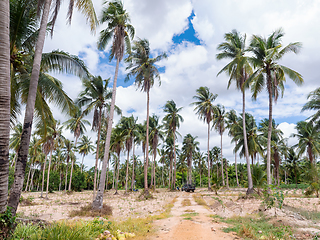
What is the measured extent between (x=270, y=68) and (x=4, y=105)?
17.8m

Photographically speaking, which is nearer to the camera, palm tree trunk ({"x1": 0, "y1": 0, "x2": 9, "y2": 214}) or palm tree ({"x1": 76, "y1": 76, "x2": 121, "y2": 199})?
palm tree trunk ({"x1": 0, "y1": 0, "x2": 9, "y2": 214})

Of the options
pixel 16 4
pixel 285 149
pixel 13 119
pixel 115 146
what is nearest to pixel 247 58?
pixel 16 4

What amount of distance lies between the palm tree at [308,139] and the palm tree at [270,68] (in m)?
18.4

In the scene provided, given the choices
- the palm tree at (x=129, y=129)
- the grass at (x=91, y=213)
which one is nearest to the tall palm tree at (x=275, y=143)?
the palm tree at (x=129, y=129)

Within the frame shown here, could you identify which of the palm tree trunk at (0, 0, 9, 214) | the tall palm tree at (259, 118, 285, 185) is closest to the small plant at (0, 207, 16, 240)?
the palm tree trunk at (0, 0, 9, 214)

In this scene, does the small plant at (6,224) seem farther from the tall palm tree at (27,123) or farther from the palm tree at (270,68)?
the palm tree at (270,68)

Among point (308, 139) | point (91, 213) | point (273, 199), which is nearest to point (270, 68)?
point (273, 199)

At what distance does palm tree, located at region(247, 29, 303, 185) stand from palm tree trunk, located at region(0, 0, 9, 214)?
16250 mm

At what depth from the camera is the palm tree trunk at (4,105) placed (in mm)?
4324

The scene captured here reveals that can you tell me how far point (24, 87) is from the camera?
8305 mm

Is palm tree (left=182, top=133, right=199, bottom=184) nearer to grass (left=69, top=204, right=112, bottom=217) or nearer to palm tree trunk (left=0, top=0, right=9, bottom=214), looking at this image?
grass (left=69, top=204, right=112, bottom=217)

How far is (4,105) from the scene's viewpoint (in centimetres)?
450

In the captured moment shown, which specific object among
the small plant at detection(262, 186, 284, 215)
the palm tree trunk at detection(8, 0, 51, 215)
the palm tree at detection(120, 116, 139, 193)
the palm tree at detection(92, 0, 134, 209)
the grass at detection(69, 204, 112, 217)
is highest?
the palm tree at detection(92, 0, 134, 209)

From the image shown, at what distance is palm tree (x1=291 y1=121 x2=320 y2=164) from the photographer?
3020cm
